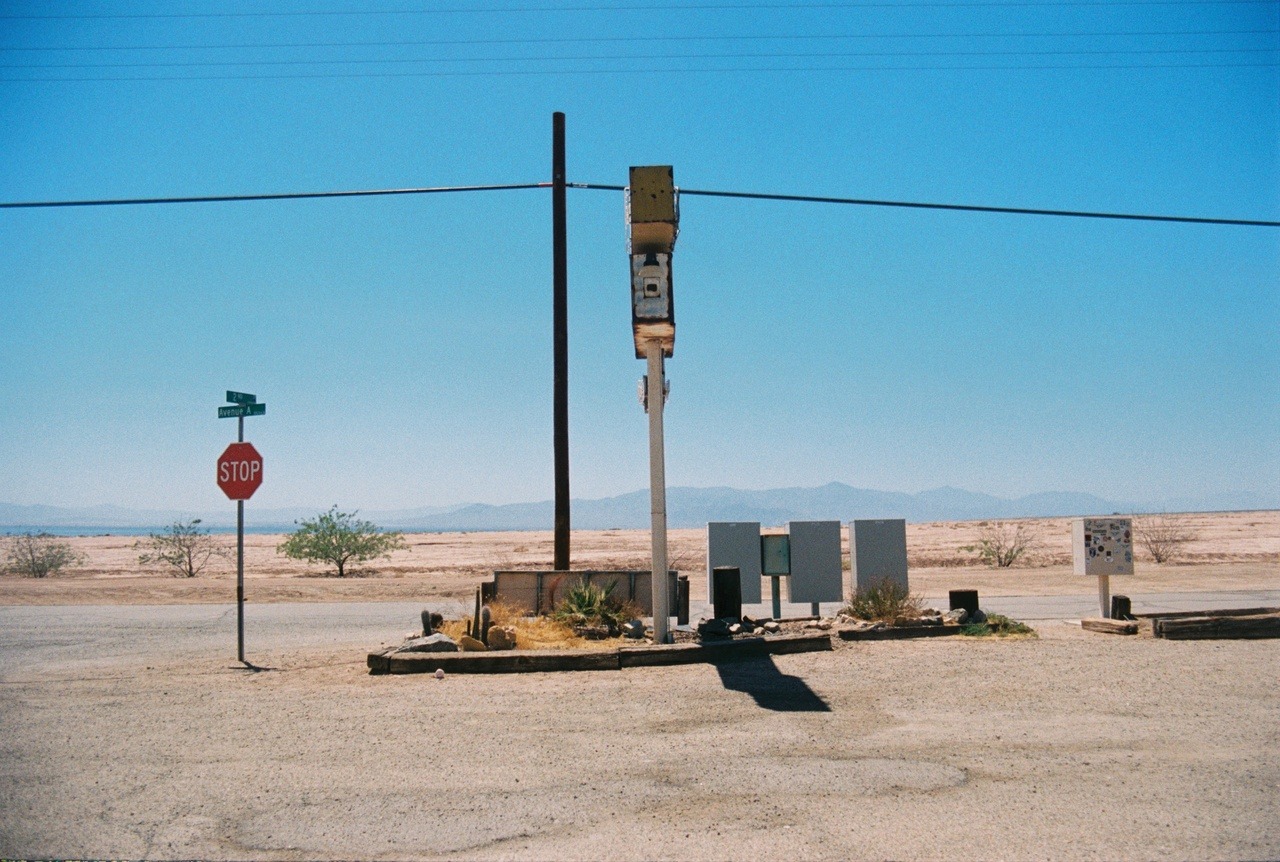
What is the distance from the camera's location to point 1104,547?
45.8ft

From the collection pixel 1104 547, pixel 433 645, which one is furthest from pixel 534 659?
pixel 1104 547

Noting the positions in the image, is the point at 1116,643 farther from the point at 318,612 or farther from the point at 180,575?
the point at 180,575

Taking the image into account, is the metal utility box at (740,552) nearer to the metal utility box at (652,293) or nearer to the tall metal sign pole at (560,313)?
the tall metal sign pole at (560,313)

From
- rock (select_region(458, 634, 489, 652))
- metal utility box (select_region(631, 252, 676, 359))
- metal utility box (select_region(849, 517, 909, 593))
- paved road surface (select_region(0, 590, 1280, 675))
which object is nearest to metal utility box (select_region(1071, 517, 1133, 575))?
paved road surface (select_region(0, 590, 1280, 675))

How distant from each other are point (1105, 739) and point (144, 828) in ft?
20.9

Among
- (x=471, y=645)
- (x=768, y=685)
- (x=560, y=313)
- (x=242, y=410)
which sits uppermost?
(x=560, y=313)

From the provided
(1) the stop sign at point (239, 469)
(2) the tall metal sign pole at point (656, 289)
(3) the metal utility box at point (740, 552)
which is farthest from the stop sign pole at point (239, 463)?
(3) the metal utility box at point (740, 552)

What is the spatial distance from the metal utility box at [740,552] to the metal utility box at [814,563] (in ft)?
1.86

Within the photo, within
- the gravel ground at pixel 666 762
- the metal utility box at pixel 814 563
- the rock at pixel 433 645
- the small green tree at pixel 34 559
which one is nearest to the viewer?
the gravel ground at pixel 666 762

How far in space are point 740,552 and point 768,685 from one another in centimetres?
564

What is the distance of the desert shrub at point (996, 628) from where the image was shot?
40.2 ft

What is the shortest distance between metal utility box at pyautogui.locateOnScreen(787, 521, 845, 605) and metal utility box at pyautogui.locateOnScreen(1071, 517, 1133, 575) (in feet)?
11.7

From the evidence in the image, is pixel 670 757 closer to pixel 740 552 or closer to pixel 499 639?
pixel 499 639

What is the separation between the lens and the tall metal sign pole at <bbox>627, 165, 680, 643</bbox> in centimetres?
1086
